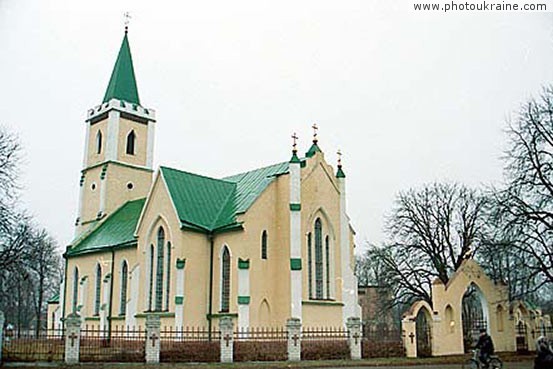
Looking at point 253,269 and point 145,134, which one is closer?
point 253,269

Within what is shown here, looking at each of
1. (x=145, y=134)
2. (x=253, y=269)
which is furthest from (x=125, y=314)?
(x=145, y=134)

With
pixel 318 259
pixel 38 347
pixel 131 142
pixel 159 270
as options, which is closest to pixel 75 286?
pixel 131 142

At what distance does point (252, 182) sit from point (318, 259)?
6194mm

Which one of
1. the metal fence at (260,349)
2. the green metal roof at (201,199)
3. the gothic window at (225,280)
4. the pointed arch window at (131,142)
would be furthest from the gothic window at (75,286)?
the metal fence at (260,349)

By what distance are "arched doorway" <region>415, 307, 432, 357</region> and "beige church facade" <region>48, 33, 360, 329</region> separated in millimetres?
4837

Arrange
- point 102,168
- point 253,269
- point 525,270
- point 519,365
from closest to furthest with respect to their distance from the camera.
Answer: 1. point 519,365
2. point 525,270
3. point 253,269
4. point 102,168

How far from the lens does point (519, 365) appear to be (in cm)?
2103

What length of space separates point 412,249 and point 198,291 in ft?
49.2

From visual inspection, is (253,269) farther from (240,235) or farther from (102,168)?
(102,168)

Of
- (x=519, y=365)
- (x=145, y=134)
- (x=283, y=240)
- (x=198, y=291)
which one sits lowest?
(x=519, y=365)

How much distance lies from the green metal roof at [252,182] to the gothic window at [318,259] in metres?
A: 3.52

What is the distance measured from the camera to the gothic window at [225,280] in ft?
98.2

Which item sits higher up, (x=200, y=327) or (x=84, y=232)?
(x=84, y=232)

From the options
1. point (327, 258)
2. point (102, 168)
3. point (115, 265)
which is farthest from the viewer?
point (102, 168)
